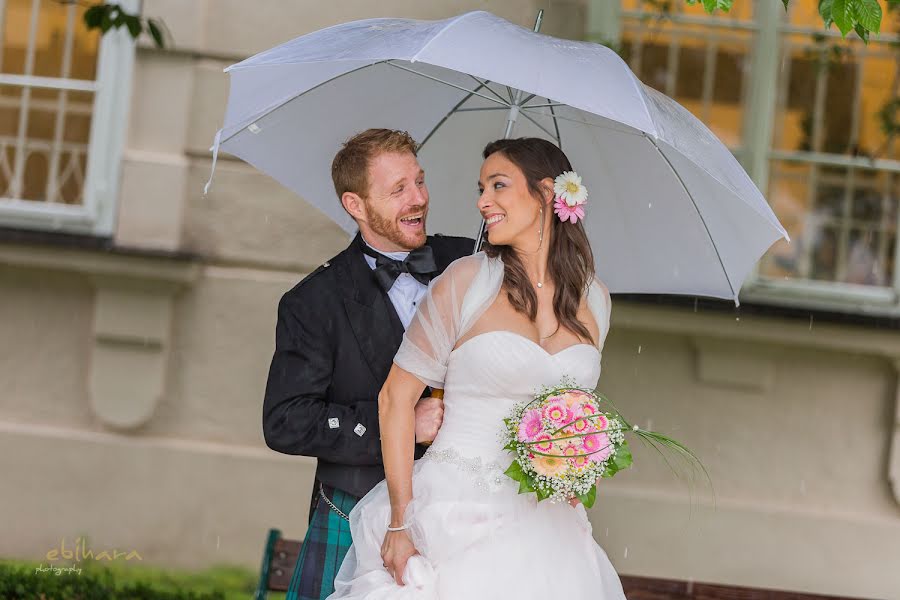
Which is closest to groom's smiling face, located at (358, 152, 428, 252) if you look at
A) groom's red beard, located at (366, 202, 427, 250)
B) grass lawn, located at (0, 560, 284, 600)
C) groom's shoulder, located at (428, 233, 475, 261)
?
groom's red beard, located at (366, 202, 427, 250)

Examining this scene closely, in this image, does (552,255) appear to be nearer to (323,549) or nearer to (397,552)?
(397,552)

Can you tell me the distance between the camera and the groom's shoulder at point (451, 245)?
376 centimetres

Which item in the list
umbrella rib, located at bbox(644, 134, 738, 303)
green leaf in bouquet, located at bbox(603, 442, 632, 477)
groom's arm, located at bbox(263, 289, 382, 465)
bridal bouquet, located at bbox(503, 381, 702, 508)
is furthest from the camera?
umbrella rib, located at bbox(644, 134, 738, 303)

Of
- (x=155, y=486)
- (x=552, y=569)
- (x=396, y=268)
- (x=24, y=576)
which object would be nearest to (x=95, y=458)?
(x=155, y=486)

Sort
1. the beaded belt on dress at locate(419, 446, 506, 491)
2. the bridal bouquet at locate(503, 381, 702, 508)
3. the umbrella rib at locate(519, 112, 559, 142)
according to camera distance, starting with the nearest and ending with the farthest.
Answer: the bridal bouquet at locate(503, 381, 702, 508) → the beaded belt on dress at locate(419, 446, 506, 491) → the umbrella rib at locate(519, 112, 559, 142)

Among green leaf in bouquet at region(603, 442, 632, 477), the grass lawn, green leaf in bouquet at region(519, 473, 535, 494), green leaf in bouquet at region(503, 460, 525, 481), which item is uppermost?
green leaf in bouquet at region(603, 442, 632, 477)

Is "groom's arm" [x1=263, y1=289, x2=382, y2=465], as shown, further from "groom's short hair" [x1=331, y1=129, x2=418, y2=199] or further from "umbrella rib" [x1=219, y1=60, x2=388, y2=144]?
"umbrella rib" [x1=219, y1=60, x2=388, y2=144]

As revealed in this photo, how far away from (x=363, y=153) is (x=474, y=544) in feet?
3.84

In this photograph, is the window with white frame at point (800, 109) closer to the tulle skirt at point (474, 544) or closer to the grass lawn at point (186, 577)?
the grass lawn at point (186, 577)

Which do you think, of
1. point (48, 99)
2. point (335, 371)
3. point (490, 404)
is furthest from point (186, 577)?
point (490, 404)

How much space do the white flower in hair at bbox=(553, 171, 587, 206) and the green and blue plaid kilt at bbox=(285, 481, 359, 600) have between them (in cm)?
105

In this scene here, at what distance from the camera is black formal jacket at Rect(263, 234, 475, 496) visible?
11.0ft

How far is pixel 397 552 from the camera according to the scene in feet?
10.2

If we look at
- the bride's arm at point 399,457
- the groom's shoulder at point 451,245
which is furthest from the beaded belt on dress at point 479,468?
the groom's shoulder at point 451,245
